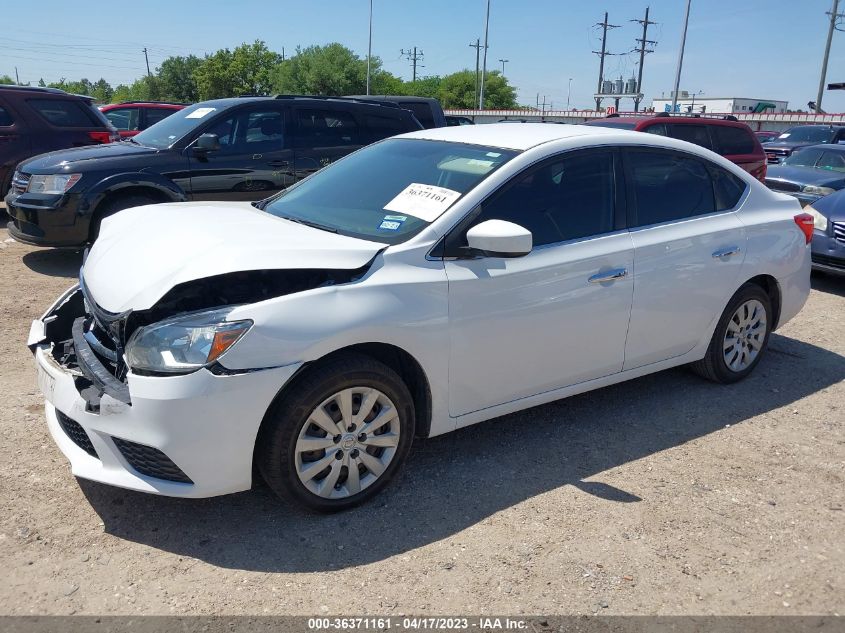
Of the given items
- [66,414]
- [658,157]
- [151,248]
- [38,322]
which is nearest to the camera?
[66,414]

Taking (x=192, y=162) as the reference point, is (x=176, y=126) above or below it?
above

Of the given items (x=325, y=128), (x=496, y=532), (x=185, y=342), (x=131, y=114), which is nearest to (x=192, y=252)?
(x=185, y=342)

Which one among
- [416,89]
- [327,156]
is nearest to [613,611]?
[327,156]

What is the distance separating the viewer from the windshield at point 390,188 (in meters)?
3.47

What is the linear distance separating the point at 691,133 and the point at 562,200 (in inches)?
346

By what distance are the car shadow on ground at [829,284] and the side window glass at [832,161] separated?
3946 millimetres

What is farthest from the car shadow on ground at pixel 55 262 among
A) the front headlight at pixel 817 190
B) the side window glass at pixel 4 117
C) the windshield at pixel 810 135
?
the windshield at pixel 810 135

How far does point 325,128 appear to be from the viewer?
8.20 metres

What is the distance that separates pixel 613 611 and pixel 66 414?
2.36m

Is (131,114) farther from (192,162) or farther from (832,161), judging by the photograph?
(832,161)

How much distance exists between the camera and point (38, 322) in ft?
11.6

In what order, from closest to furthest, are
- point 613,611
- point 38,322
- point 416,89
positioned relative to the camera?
1. point 613,611
2. point 38,322
3. point 416,89

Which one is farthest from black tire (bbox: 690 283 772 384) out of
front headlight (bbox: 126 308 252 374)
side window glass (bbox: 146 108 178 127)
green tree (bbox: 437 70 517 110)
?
green tree (bbox: 437 70 517 110)

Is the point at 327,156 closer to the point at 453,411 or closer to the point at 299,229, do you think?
the point at 299,229
